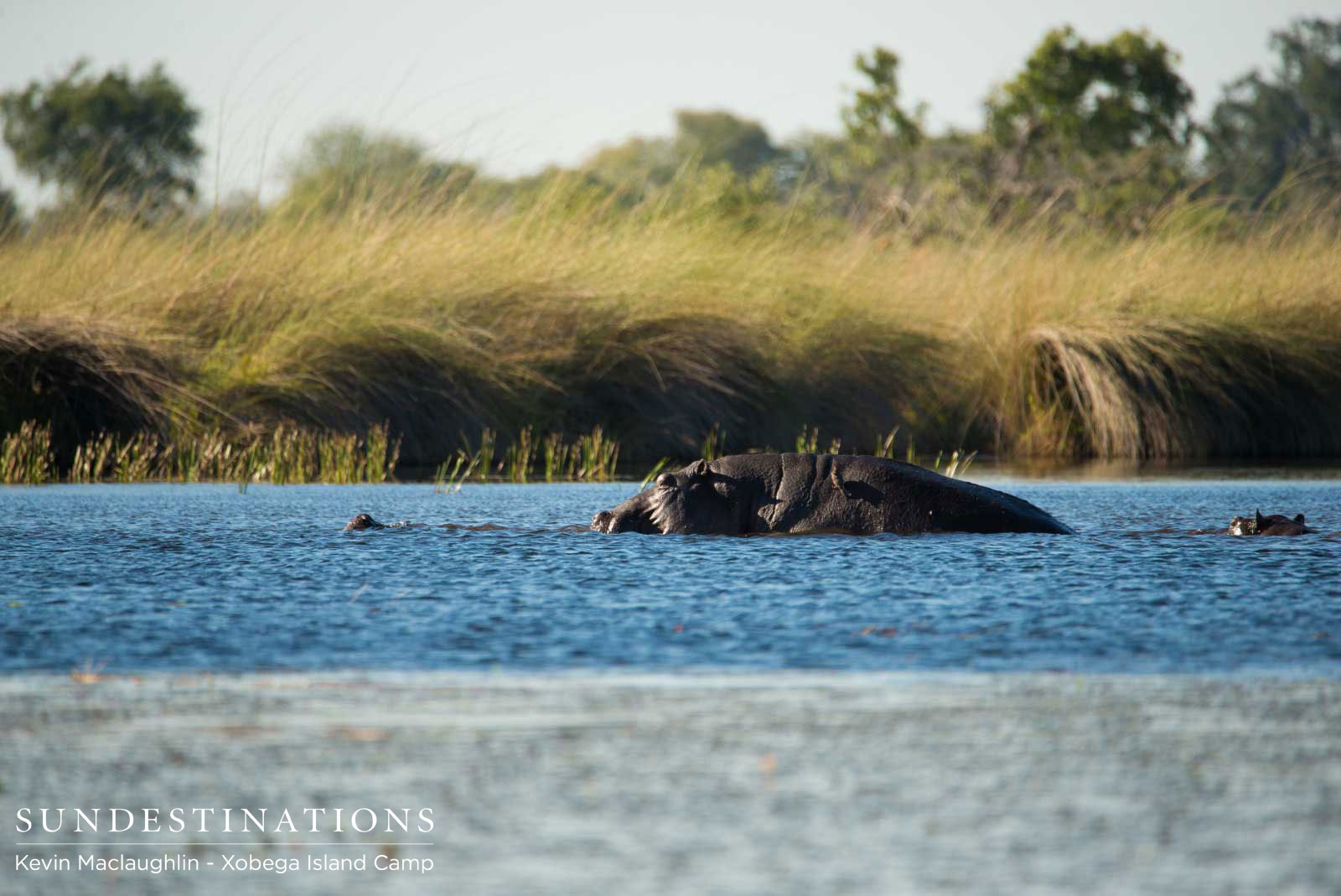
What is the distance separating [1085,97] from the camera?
29.5 metres

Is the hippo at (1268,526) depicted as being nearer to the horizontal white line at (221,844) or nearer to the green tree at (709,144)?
the horizontal white line at (221,844)

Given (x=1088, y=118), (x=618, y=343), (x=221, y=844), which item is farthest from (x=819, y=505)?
(x=1088, y=118)

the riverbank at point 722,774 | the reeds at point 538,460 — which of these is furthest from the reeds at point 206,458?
the riverbank at point 722,774

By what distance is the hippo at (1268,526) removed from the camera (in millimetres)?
5984

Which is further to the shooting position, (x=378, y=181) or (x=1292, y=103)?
(x=1292, y=103)

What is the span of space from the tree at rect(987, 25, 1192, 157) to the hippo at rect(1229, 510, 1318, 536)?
24257mm

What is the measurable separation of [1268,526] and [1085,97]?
24948mm

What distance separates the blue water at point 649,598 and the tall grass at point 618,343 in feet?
14.1

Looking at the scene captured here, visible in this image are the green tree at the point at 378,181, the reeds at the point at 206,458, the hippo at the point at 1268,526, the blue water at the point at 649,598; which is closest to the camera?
the blue water at the point at 649,598

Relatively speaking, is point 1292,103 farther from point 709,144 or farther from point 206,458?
point 206,458

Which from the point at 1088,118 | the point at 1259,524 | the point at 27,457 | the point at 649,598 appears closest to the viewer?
the point at 649,598

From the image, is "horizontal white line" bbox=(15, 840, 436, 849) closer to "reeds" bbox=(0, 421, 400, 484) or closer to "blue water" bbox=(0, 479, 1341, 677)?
"blue water" bbox=(0, 479, 1341, 677)

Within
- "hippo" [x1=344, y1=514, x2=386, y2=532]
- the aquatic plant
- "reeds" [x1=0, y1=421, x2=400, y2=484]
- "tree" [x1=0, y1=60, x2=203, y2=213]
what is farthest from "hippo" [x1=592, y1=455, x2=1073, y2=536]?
"tree" [x1=0, y1=60, x2=203, y2=213]

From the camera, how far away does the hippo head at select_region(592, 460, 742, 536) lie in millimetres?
6156
